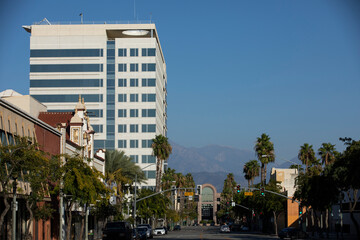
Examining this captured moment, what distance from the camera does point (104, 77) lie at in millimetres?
112250

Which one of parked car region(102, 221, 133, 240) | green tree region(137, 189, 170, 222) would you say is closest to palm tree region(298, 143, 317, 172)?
green tree region(137, 189, 170, 222)

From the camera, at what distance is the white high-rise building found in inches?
4377

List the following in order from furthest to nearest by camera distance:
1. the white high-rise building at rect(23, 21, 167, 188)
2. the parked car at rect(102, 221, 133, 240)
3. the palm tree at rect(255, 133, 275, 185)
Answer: the white high-rise building at rect(23, 21, 167, 188), the palm tree at rect(255, 133, 275, 185), the parked car at rect(102, 221, 133, 240)

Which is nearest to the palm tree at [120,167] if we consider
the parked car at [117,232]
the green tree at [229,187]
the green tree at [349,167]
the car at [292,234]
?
the car at [292,234]

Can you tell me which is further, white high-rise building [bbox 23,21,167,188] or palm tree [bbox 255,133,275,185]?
white high-rise building [bbox 23,21,167,188]

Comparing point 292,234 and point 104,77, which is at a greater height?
point 104,77

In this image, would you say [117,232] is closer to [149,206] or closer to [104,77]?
[149,206]

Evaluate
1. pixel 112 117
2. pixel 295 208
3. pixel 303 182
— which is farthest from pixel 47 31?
pixel 303 182

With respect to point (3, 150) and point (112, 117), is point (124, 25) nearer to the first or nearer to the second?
point (112, 117)

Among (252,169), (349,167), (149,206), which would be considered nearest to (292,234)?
(349,167)

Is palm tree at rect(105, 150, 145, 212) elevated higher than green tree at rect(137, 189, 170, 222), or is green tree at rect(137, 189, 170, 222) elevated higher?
palm tree at rect(105, 150, 145, 212)

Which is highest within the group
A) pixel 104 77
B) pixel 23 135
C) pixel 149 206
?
pixel 104 77

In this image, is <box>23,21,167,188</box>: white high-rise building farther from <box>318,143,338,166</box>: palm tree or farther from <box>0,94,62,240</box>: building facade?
<box>0,94,62,240</box>: building facade

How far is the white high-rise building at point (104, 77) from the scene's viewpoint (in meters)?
111
